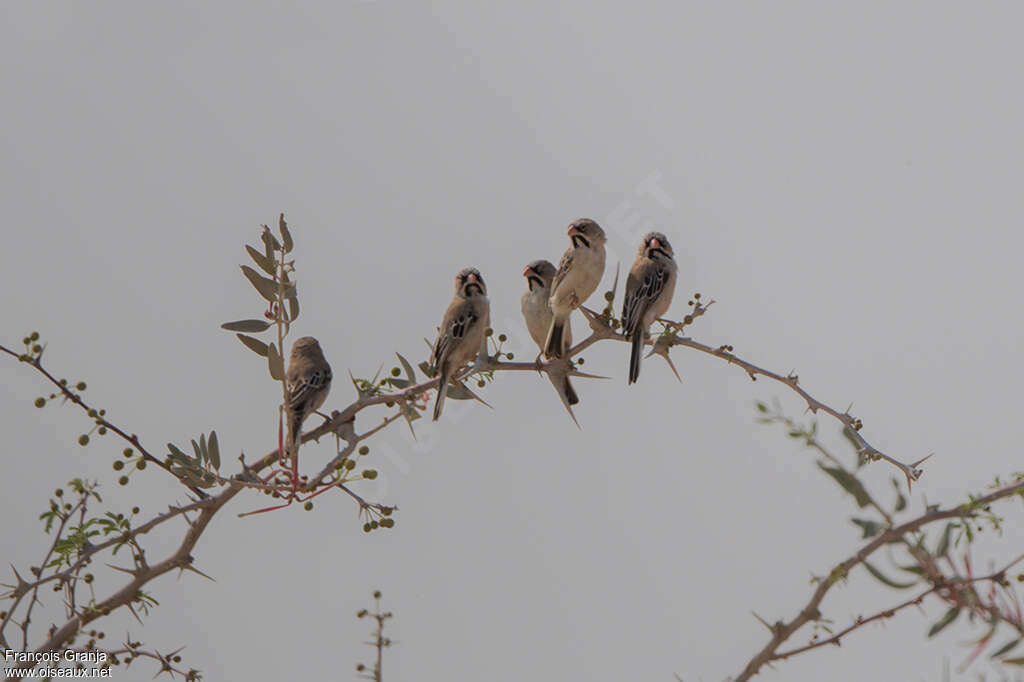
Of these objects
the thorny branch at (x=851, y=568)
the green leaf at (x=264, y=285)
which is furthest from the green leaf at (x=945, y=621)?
the green leaf at (x=264, y=285)

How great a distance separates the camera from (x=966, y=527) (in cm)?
231

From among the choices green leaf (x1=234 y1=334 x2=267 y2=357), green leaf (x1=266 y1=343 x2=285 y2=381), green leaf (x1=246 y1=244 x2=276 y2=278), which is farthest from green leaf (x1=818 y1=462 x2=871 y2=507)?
green leaf (x1=234 y1=334 x2=267 y2=357)

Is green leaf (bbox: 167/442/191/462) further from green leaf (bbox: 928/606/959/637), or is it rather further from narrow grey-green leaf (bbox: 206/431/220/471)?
green leaf (bbox: 928/606/959/637)

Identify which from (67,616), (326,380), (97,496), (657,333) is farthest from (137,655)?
(657,333)

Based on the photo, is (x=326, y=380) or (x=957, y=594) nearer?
(x=957, y=594)

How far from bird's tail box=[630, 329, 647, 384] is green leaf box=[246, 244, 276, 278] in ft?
5.58

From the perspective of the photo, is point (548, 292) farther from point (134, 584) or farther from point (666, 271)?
point (134, 584)

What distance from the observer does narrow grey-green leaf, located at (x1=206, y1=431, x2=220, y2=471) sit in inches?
159

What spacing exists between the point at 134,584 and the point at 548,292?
7.55 feet

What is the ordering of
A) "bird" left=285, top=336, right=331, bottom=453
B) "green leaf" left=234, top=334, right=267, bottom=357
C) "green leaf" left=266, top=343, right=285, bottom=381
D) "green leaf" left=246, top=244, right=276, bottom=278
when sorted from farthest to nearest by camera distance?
"bird" left=285, top=336, right=331, bottom=453 < "green leaf" left=234, top=334, right=267, bottom=357 < "green leaf" left=246, top=244, right=276, bottom=278 < "green leaf" left=266, top=343, right=285, bottom=381

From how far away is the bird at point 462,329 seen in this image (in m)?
4.74

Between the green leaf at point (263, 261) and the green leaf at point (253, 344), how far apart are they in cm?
32

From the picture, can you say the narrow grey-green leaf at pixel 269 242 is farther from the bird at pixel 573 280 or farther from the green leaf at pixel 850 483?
the green leaf at pixel 850 483

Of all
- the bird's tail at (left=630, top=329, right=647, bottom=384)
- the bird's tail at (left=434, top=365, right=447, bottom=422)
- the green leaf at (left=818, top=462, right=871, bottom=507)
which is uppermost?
the bird's tail at (left=630, top=329, right=647, bottom=384)
